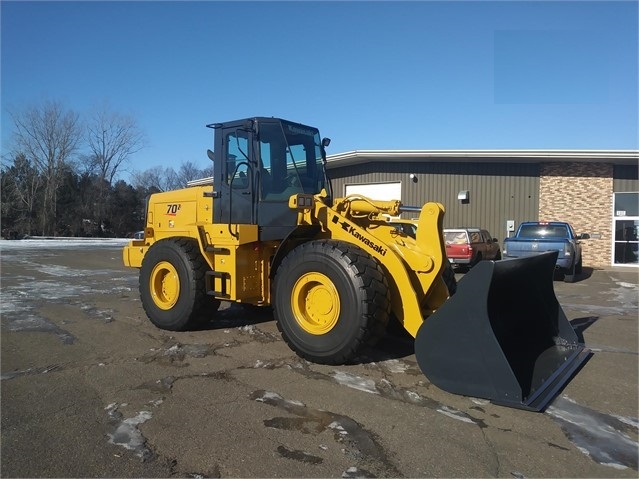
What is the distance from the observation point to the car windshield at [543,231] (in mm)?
16266

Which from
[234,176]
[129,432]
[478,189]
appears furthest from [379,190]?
[129,432]

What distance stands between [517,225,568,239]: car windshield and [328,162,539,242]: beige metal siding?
15.3 feet

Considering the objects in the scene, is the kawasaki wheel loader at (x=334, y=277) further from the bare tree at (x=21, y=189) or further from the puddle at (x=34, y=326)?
the bare tree at (x=21, y=189)

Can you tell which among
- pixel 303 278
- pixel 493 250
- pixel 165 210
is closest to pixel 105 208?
pixel 493 250

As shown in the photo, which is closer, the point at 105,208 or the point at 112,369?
the point at 112,369

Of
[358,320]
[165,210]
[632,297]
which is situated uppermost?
[165,210]

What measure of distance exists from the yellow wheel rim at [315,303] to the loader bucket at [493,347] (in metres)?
1.03

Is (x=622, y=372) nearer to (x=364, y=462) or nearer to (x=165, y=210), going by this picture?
(x=364, y=462)

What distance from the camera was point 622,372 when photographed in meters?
5.44

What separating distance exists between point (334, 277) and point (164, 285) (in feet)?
10.9

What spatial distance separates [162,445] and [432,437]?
6.35 ft

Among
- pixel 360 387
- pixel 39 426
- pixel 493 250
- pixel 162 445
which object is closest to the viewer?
pixel 162 445

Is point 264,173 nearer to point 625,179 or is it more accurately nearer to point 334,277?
point 334,277

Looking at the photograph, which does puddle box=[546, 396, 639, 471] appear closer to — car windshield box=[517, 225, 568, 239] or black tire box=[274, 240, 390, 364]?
black tire box=[274, 240, 390, 364]
